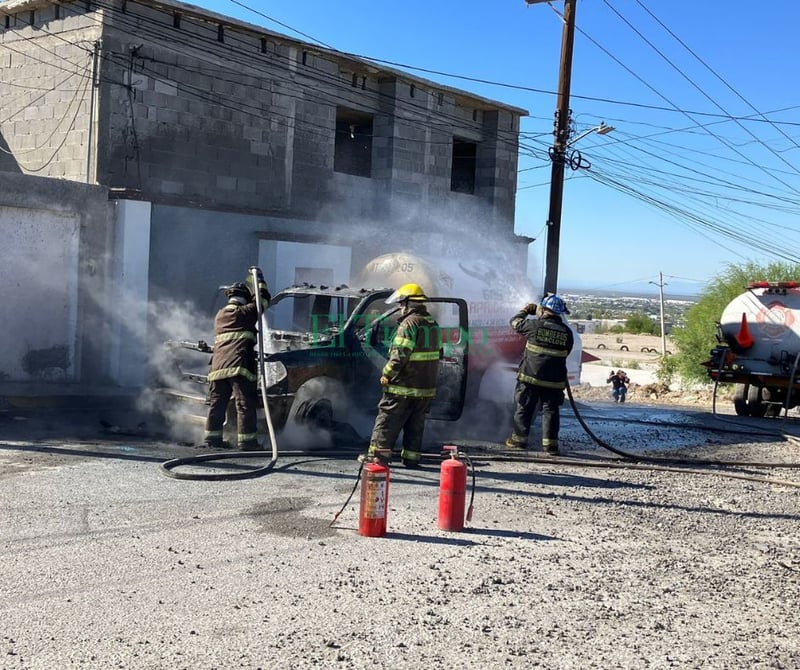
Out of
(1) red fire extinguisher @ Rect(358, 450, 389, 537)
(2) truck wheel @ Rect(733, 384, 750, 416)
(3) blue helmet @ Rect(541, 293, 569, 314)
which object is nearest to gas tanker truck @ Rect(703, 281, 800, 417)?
(2) truck wheel @ Rect(733, 384, 750, 416)

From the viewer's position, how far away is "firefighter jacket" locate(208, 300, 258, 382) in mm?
9375

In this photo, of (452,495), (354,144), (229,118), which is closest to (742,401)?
(354,144)

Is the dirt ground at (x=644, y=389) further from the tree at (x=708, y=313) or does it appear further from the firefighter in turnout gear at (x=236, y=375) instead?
the firefighter in turnout gear at (x=236, y=375)

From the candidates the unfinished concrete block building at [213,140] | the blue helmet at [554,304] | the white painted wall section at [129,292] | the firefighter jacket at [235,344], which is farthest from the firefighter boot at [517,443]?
the unfinished concrete block building at [213,140]

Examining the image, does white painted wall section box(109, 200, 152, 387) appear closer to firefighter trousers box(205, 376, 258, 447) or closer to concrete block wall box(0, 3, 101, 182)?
concrete block wall box(0, 3, 101, 182)

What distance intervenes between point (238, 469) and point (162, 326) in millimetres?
7823

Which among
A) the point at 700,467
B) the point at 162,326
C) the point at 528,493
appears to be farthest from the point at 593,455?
the point at 162,326

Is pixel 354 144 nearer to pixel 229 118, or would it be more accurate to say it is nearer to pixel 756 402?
pixel 229 118

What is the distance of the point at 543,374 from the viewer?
10.7 m

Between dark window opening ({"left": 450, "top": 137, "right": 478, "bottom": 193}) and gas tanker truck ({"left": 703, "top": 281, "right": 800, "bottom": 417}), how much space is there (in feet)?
30.9

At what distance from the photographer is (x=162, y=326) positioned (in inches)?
619

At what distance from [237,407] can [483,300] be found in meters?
6.59

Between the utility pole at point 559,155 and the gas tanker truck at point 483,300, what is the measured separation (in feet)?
7.46

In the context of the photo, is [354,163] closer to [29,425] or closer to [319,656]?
[29,425]
